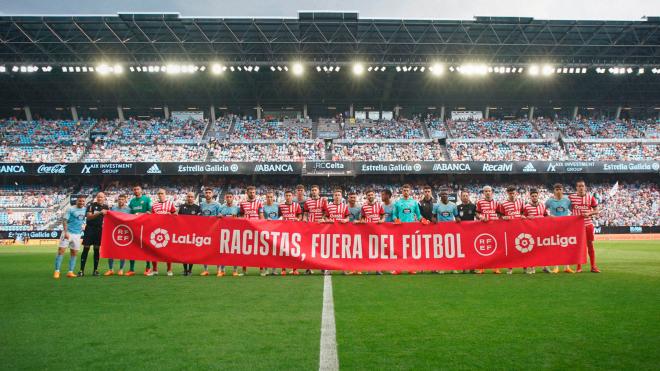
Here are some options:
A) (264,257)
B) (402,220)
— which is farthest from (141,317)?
(402,220)

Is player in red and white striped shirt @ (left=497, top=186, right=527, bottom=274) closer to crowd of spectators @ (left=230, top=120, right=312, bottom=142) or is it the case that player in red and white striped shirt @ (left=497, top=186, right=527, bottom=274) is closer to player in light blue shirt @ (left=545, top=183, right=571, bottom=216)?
player in light blue shirt @ (left=545, top=183, right=571, bottom=216)

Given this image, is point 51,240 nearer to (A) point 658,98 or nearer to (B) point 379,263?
(B) point 379,263

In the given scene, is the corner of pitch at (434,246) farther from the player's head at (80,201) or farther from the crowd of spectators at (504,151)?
the crowd of spectators at (504,151)

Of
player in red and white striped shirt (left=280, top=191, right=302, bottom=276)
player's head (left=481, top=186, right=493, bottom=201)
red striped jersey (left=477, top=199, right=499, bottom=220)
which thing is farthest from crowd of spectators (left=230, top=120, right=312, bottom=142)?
player's head (left=481, top=186, right=493, bottom=201)

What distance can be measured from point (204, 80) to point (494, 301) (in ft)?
128

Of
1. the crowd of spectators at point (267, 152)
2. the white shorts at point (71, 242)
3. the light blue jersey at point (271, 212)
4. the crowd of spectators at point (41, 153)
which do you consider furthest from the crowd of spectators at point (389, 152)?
the white shorts at point (71, 242)

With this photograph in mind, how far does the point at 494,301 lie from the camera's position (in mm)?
6609

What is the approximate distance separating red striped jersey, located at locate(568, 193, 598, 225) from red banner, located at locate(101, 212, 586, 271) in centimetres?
56

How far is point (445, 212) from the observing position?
438 inches

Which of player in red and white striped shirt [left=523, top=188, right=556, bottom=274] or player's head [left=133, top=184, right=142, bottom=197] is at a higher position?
player's head [left=133, top=184, right=142, bottom=197]

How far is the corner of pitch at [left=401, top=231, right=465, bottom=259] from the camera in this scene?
1017 cm

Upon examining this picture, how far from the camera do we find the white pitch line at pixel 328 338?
375 cm

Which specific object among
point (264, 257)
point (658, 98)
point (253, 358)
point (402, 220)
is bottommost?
point (253, 358)

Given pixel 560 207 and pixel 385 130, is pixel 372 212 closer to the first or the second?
pixel 560 207
